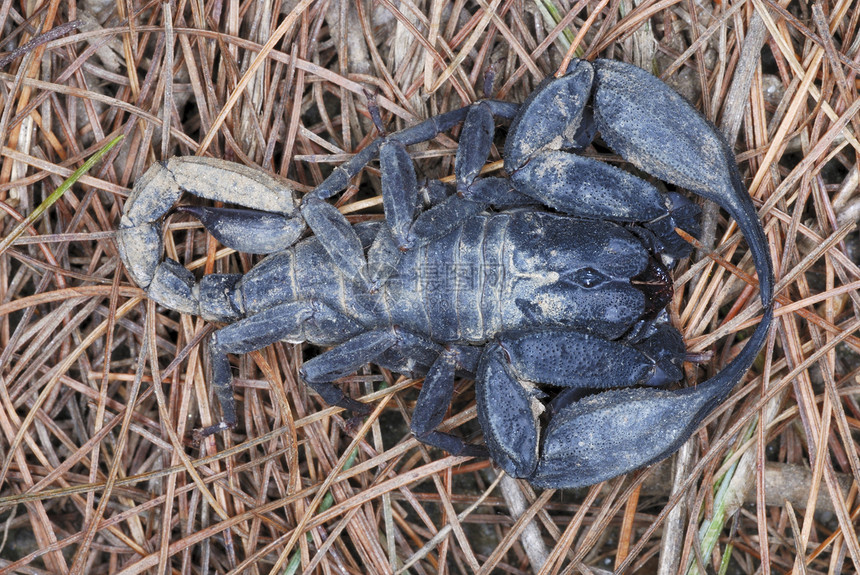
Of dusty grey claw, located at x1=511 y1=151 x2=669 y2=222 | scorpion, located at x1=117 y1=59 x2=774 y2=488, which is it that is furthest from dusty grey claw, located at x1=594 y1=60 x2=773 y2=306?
dusty grey claw, located at x1=511 y1=151 x2=669 y2=222

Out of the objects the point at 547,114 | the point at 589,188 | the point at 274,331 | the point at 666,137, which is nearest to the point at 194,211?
the point at 274,331

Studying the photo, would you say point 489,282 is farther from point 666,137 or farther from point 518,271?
point 666,137

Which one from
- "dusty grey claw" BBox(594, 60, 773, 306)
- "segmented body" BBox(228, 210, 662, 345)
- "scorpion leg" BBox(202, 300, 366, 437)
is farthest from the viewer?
"scorpion leg" BBox(202, 300, 366, 437)

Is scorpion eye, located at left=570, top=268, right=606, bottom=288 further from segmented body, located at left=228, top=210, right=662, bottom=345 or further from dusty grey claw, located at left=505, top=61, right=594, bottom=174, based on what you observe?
dusty grey claw, located at left=505, top=61, right=594, bottom=174

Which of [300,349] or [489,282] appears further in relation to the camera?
[300,349]

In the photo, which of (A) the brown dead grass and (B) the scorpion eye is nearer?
(B) the scorpion eye

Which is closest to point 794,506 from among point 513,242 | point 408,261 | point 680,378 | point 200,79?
point 680,378

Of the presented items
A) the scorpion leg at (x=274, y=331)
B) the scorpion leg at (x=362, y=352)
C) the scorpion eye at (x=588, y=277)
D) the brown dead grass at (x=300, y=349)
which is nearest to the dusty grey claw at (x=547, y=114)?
the brown dead grass at (x=300, y=349)
